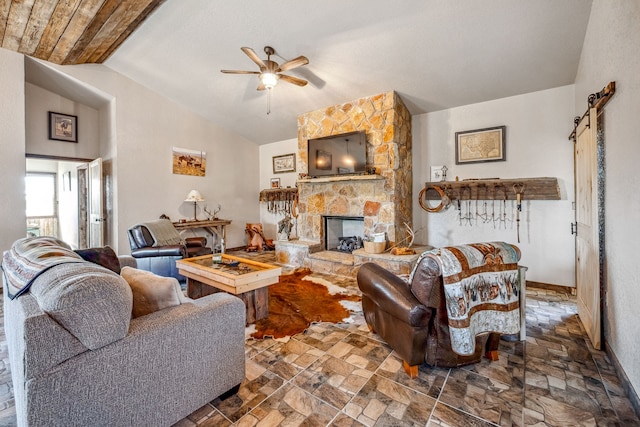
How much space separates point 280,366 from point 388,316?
86 cm

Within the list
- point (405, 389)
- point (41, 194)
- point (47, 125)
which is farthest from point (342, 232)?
point (41, 194)

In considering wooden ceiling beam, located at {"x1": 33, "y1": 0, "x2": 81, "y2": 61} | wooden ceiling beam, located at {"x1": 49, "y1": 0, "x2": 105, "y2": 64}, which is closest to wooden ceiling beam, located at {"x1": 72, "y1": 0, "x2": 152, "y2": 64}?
wooden ceiling beam, located at {"x1": 49, "y1": 0, "x2": 105, "y2": 64}

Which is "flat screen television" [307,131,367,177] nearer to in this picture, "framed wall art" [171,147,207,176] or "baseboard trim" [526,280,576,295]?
"framed wall art" [171,147,207,176]

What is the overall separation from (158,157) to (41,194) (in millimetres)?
4629

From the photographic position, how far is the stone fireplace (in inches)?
174

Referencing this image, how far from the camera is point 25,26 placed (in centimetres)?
349

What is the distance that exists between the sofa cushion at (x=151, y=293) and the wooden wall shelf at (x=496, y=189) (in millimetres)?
3901

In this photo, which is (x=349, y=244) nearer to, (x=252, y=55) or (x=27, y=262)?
(x=252, y=55)

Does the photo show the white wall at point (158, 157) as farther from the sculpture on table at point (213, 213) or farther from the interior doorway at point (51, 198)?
the interior doorway at point (51, 198)

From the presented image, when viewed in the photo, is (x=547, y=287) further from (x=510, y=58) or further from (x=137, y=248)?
(x=137, y=248)

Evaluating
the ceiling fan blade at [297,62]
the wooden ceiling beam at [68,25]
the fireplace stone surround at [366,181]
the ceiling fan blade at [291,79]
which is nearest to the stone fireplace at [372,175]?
the fireplace stone surround at [366,181]

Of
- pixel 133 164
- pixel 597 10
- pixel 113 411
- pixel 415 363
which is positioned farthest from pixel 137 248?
pixel 597 10

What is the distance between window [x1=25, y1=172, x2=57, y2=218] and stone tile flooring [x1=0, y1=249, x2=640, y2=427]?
7012 millimetres

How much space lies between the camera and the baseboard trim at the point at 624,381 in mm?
1646
